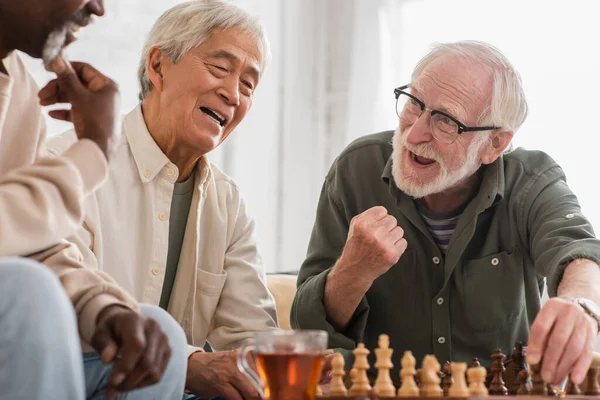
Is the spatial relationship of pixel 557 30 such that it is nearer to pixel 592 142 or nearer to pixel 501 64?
pixel 592 142

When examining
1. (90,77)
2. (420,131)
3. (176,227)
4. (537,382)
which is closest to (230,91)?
(176,227)

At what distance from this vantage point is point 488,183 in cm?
257

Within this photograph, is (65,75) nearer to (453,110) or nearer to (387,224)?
(387,224)

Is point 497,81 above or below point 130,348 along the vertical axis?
above

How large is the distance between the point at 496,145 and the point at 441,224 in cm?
30

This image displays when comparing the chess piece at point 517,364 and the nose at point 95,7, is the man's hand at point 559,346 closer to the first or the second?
the chess piece at point 517,364

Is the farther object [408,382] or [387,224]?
[387,224]

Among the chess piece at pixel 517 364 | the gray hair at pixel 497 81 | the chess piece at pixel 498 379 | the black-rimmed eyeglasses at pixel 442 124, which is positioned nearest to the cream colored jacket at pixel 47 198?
the chess piece at pixel 498 379

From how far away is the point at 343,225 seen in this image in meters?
2.65

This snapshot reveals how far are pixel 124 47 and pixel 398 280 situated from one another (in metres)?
2.22

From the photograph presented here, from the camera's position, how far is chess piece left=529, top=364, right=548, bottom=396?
165cm

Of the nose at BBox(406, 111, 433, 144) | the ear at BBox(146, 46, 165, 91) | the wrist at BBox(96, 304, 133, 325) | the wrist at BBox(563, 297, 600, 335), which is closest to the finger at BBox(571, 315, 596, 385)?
the wrist at BBox(563, 297, 600, 335)

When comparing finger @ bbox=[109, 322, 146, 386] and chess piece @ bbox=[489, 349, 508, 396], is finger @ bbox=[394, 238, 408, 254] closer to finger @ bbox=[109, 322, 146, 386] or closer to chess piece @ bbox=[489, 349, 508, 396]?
chess piece @ bbox=[489, 349, 508, 396]

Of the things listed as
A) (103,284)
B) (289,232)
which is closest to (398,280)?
(103,284)
